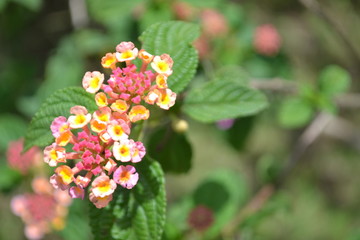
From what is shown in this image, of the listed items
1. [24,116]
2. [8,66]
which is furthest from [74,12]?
[24,116]

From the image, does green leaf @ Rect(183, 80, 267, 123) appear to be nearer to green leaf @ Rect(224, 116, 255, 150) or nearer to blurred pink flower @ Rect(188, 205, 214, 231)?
blurred pink flower @ Rect(188, 205, 214, 231)

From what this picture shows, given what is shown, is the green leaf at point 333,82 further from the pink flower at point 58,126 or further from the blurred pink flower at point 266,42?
the pink flower at point 58,126

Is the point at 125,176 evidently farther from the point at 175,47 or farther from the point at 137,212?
the point at 175,47

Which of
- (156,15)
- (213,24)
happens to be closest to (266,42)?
(213,24)

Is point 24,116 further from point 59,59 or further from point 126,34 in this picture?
point 126,34

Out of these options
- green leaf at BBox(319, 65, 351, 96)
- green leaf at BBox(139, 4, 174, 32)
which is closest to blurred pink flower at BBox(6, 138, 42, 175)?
green leaf at BBox(139, 4, 174, 32)

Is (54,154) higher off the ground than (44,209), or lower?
higher
